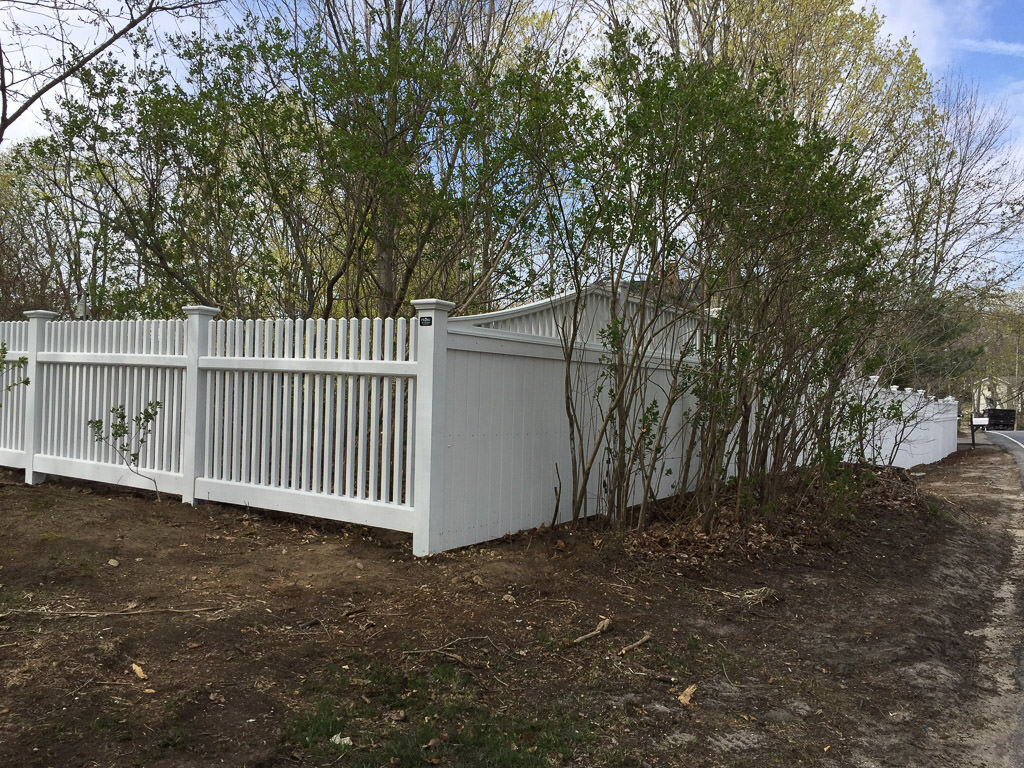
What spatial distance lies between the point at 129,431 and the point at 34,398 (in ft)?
5.46

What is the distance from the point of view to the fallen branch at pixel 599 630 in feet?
14.5

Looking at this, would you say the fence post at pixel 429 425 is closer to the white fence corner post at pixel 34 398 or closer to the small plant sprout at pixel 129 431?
the small plant sprout at pixel 129 431

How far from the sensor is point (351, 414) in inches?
240

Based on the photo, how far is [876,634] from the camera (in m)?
4.96

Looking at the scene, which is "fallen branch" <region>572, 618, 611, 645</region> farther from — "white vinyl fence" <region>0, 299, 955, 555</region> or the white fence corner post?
the white fence corner post

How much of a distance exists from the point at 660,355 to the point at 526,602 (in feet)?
12.5

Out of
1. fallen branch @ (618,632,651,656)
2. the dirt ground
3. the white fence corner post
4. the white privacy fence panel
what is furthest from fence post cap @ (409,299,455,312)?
the white privacy fence panel

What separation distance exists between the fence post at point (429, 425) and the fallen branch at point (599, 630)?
147 centimetres

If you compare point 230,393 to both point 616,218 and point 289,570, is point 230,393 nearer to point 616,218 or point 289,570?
point 289,570

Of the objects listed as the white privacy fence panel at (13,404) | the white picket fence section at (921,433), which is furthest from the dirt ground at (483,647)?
the white picket fence section at (921,433)

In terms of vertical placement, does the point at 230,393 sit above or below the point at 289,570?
above

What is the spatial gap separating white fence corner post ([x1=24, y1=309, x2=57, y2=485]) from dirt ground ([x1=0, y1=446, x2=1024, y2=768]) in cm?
182

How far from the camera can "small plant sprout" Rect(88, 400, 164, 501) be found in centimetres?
739

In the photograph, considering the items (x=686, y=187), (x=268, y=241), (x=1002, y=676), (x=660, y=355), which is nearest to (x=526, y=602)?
(x=1002, y=676)
